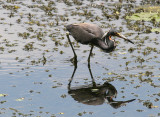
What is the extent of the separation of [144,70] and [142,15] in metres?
8.16

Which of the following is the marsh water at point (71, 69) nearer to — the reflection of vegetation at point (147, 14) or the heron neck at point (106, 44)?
the reflection of vegetation at point (147, 14)

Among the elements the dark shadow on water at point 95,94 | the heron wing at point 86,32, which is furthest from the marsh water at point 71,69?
the heron wing at point 86,32

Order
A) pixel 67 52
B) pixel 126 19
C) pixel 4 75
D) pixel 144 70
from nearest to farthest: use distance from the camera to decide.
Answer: pixel 4 75
pixel 144 70
pixel 67 52
pixel 126 19

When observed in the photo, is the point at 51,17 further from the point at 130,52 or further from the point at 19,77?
the point at 19,77

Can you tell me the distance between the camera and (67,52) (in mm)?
15641

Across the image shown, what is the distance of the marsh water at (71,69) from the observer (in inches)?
416

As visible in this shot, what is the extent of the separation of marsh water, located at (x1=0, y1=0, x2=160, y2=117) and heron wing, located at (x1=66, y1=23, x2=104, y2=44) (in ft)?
3.07

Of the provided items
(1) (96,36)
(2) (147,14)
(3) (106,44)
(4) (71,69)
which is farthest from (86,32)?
(2) (147,14)

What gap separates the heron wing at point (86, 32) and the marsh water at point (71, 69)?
3.07 feet

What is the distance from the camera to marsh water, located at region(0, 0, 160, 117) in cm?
1058

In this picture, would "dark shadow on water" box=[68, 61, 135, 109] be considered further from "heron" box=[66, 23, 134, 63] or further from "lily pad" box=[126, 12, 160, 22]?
"lily pad" box=[126, 12, 160, 22]

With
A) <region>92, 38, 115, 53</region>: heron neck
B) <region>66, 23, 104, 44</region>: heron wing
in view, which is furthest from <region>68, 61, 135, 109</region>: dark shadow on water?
<region>66, 23, 104, 44</region>: heron wing

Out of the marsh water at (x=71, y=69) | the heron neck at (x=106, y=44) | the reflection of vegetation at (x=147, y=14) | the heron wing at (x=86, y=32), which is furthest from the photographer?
the reflection of vegetation at (x=147, y=14)

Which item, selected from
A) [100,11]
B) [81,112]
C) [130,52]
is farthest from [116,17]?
[81,112]
